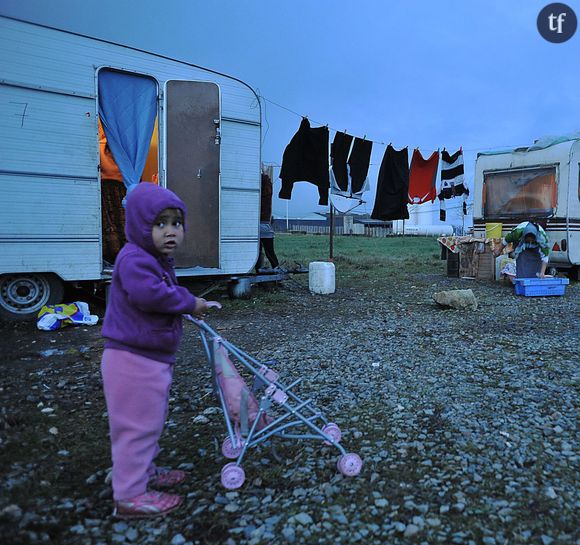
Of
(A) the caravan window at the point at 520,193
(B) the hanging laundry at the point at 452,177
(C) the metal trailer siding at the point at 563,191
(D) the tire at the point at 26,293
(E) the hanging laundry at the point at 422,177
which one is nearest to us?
(D) the tire at the point at 26,293

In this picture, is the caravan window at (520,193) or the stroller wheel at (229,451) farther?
the caravan window at (520,193)

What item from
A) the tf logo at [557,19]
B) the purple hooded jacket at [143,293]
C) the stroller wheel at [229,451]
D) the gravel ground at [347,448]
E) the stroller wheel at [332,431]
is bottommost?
the gravel ground at [347,448]

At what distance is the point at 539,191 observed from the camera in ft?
38.3

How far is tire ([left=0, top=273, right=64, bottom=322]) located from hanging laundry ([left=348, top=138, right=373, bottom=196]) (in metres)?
7.34

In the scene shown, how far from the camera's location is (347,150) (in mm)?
11758

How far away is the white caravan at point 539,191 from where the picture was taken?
1113 cm

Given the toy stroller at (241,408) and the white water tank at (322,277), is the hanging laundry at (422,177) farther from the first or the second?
the toy stroller at (241,408)

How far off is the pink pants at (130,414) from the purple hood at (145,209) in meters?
0.55

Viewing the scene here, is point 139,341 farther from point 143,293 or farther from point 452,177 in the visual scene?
point 452,177

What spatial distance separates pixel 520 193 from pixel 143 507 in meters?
11.9

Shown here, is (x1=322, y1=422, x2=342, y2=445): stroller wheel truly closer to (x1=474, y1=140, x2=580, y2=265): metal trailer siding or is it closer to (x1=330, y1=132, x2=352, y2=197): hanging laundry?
(x1=330, y1=132, x2=352, y2=197): hanging laundry

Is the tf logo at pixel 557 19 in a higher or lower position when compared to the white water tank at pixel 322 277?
higher

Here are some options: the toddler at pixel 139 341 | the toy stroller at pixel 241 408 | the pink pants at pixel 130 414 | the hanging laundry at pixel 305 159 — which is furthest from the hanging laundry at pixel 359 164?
the pink pants at pixel 130 414

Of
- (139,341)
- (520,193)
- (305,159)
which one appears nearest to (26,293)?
(139,341)
